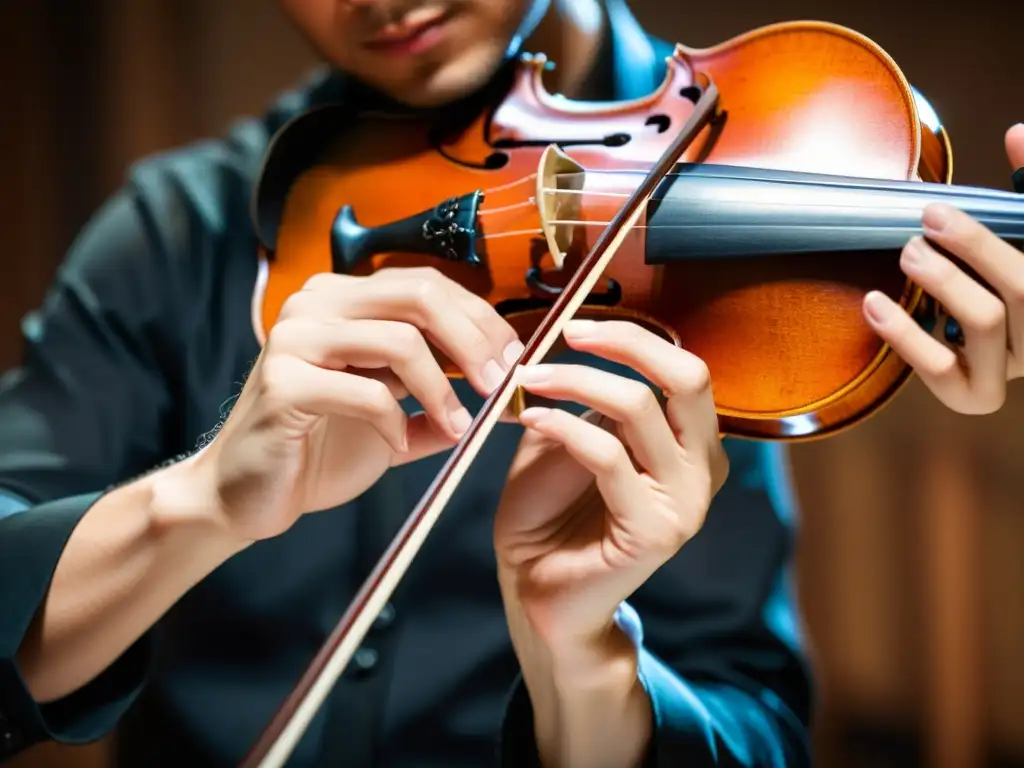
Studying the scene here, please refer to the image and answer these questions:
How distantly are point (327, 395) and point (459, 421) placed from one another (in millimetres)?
71

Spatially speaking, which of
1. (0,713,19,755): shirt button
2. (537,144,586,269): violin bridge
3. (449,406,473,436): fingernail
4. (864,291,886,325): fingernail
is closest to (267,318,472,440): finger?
(449,406,473,436): fingernail

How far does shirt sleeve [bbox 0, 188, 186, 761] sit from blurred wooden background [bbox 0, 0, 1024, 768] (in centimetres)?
33

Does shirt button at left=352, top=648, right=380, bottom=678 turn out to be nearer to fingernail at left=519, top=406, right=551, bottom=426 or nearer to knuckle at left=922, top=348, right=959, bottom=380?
fingernail at left=519, top=406, right=551, bottom=426

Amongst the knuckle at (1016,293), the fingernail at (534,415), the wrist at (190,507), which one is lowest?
the wrist at (190,507)

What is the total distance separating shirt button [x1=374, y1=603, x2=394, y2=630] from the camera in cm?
67

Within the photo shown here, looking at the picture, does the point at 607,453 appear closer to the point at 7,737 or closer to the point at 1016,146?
the point at 1016,146

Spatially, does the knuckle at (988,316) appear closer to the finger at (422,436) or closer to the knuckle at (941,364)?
the knuckle at (941,364)

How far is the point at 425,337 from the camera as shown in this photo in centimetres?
52

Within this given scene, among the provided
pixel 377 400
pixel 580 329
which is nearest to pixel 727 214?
pixel 580 329

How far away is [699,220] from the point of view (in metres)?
0.53

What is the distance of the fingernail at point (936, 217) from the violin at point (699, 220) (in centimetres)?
1

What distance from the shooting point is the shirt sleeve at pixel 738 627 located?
0.63 metres

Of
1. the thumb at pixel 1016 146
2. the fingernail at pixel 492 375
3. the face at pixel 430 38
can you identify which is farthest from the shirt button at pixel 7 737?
the thumb at pixel 1016 146

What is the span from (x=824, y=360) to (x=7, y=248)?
3.19 ft
